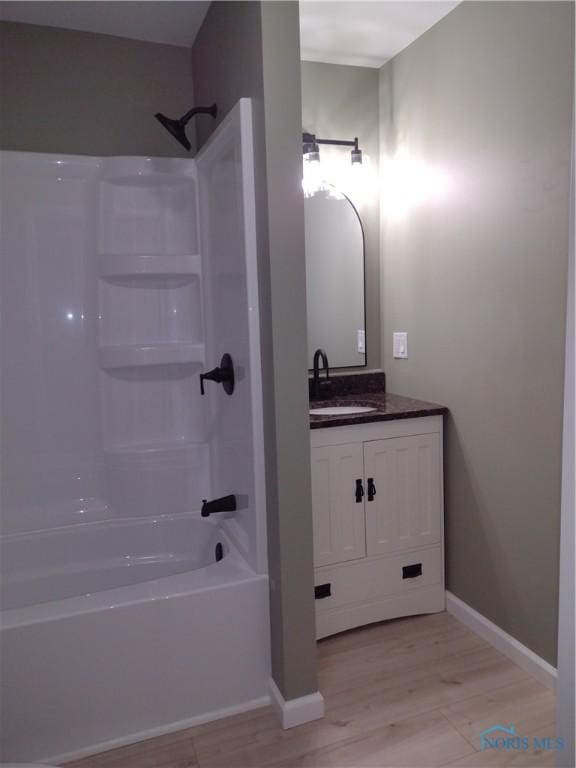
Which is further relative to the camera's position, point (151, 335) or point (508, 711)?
point (151, 335)

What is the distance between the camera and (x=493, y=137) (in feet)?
6.89

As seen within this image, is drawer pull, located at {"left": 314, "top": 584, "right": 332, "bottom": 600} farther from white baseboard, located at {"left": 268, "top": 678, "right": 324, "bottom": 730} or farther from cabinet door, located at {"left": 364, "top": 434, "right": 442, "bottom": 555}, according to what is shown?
white baseboard, located at {"left": 268, "top": 678, "right": 324, "bottom": 730}

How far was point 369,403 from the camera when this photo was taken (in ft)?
8.59

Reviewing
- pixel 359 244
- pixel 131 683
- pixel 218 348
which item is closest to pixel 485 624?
pixel 131 683

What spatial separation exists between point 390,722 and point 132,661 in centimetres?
85

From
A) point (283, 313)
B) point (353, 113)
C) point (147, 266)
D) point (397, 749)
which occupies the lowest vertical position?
point (397, 749)

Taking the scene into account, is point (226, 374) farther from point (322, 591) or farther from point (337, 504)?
point (322, 591)

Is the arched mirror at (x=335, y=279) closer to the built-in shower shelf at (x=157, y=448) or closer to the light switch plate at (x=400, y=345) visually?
the light switch plate at (x=400, y=345)

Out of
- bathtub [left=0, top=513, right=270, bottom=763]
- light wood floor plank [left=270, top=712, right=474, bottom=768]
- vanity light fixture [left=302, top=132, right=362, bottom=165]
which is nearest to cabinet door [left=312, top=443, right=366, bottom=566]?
bathtub [left=0, top=513, right=270, bottom=763]

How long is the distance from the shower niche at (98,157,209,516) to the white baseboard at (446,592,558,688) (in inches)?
48.0

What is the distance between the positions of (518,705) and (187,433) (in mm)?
1684

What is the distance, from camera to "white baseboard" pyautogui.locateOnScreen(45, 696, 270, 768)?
1.74 m

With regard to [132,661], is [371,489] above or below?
above

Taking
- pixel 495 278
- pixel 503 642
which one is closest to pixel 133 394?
pixel 495 278
